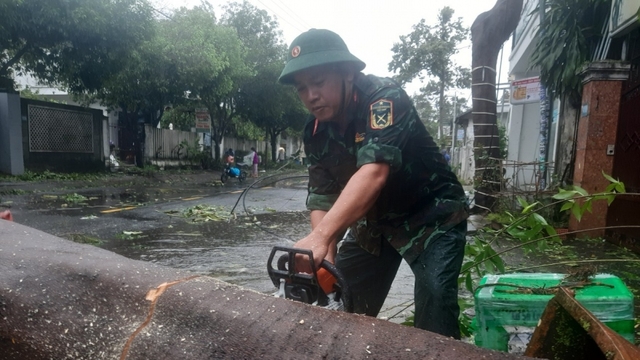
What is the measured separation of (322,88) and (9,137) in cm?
1405

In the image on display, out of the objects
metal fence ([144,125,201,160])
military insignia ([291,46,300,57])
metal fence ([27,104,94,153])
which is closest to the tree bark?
military insignia ([291,46,300,57])

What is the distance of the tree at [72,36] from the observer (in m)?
10.6

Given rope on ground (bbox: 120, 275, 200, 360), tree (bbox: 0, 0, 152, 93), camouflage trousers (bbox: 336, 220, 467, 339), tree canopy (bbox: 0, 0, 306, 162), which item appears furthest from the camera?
tree canopy (bbox: 0, 0, 306, 162)

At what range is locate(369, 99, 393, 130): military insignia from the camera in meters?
1.83

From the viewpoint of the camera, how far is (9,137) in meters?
13.1

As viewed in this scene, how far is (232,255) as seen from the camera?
17.9ft

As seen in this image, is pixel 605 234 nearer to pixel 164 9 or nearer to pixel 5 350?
pixel 5 350

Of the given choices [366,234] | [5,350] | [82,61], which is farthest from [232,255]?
[82,61]

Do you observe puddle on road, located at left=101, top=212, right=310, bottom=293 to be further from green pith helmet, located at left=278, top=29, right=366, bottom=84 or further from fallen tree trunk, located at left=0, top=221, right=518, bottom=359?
fallen tree trunk, located at left=0, top=221, right=518, bottom=359

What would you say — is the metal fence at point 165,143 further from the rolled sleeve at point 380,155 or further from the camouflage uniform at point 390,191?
the rolled sleeve at point 380,155

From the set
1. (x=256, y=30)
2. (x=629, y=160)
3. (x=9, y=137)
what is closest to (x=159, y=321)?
(x=629, y=160)

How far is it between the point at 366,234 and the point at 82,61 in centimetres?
1299

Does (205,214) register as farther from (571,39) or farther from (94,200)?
(571,39)

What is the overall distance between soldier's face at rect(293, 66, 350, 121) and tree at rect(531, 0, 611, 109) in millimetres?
6139
